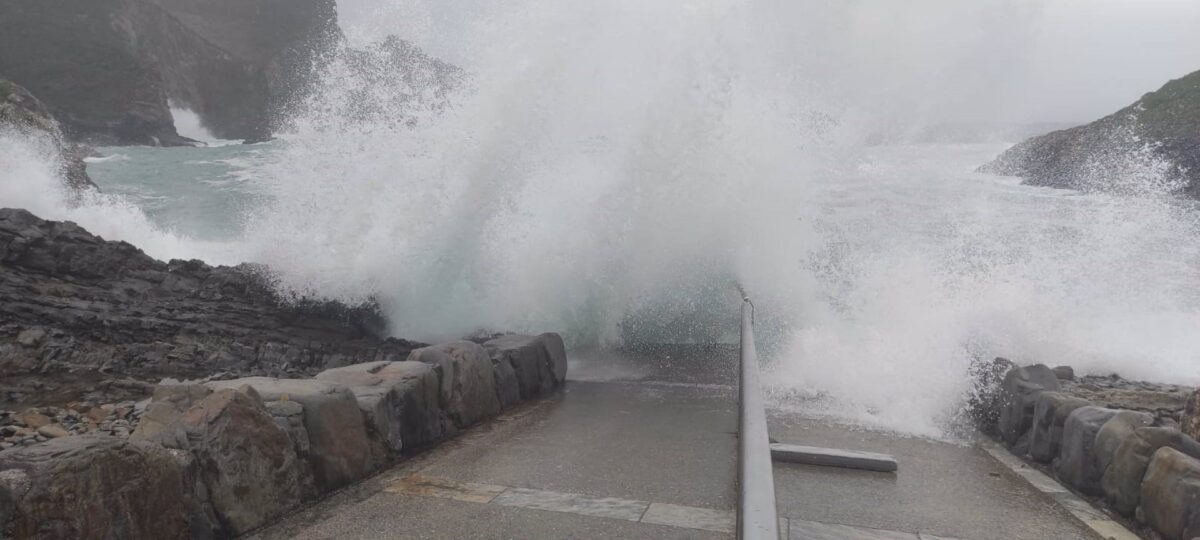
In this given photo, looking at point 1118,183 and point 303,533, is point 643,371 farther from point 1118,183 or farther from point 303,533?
point 1118,183

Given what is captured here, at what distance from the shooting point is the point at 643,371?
7.79 meters

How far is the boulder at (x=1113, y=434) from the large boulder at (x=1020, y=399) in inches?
34.9

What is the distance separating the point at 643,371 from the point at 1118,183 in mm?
27483

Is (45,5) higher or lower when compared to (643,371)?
higher

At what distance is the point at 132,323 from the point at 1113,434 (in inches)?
336

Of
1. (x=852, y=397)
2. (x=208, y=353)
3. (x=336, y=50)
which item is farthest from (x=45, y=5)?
(x=852, y=397)

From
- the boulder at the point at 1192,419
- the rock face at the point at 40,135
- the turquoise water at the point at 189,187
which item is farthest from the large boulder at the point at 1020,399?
the rock face at the point at 40,135

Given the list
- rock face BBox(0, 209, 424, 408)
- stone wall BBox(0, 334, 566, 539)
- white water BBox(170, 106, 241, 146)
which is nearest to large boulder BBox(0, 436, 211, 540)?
stone wall BBox(0, 334, 566, 539)

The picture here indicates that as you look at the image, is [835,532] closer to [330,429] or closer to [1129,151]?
[330,429]

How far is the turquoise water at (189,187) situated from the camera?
2328 centimetres

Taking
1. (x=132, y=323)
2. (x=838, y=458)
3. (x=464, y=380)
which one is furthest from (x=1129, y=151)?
(x=132, y=323)

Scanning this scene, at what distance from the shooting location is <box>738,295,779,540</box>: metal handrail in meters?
1.88

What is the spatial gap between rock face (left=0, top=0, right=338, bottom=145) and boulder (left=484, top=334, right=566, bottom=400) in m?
51.6

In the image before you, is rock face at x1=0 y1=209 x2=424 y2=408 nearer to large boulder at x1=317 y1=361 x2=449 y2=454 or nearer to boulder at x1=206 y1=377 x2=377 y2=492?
large boulder at x1=317 y1=361 x2=449 y2=454
